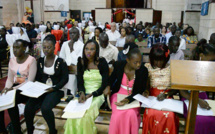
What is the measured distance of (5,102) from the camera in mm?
2689

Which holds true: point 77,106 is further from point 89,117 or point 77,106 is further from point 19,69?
point 19,69

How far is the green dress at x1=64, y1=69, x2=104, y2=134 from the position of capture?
246 cm

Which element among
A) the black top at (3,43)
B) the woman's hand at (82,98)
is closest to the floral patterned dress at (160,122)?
the woman's hand at (82,98)

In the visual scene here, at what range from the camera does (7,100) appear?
2.73m

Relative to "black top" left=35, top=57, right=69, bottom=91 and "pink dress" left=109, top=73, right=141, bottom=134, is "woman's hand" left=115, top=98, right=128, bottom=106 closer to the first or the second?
"pink dress" left=109, top=73, right=141, bottom=134

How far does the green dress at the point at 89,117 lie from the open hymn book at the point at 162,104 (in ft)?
1.88

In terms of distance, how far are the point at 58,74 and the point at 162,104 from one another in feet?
5.22

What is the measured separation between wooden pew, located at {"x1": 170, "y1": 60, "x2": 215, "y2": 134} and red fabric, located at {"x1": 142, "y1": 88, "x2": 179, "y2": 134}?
2.21ft

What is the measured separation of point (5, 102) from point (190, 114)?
2.33 m

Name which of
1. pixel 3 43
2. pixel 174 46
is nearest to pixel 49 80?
pixel 174 46

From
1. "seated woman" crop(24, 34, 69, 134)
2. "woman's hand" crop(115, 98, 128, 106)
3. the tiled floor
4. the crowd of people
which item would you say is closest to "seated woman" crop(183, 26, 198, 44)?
the crowd of people

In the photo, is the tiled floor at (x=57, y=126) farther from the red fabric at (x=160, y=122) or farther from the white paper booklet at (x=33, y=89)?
the red fabric at (x=160, y=122)

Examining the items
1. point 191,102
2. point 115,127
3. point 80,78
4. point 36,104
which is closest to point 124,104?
point 115,127

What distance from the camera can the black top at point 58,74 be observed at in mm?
2977
